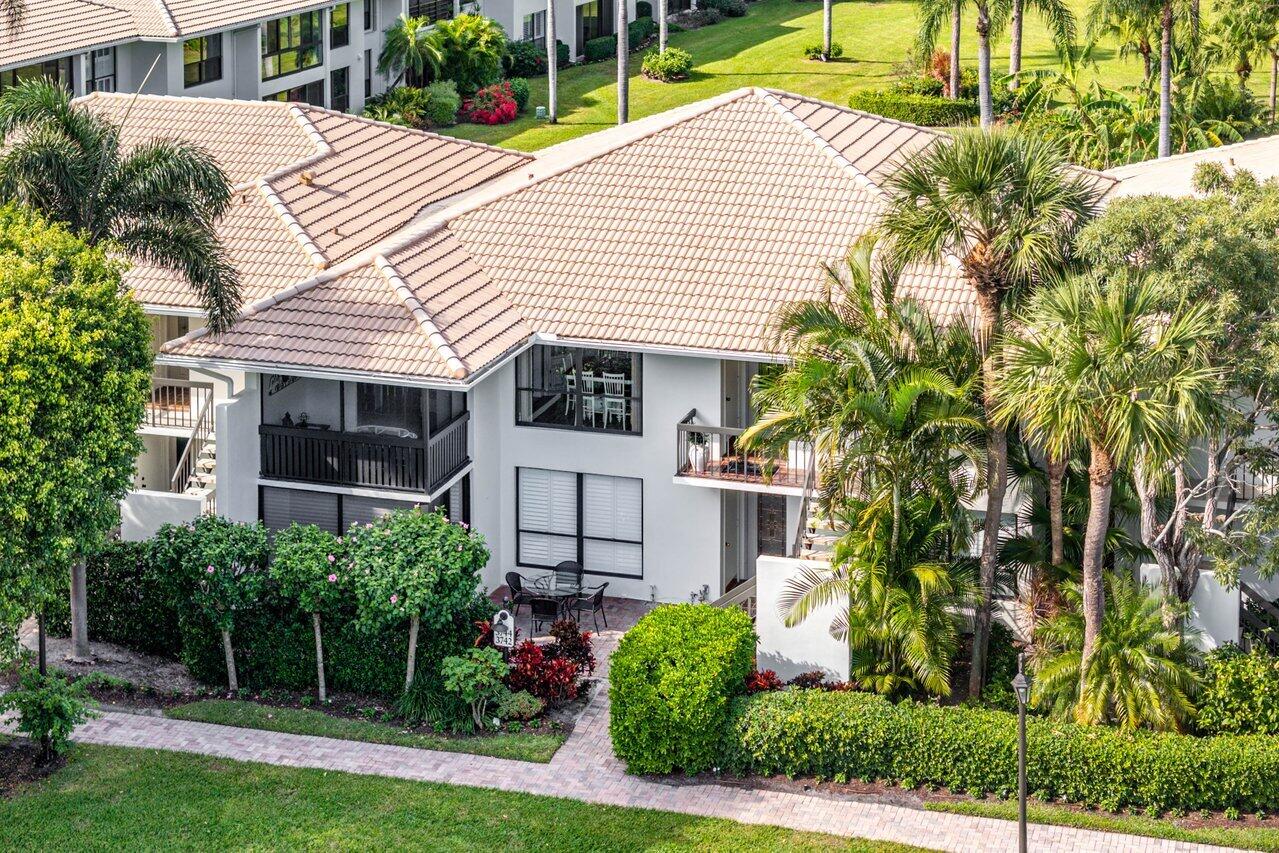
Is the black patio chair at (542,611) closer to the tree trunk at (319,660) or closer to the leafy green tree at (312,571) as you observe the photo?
the tree trunk at (319,660)

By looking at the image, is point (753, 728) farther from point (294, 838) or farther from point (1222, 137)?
point (1222, 137)

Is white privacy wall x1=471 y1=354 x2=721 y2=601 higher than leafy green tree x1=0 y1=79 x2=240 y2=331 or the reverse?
the reverse

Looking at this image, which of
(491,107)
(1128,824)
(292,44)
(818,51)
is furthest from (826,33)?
(1128,824)

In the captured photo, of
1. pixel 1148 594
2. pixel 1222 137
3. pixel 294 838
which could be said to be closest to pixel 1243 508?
pixel 1148 594

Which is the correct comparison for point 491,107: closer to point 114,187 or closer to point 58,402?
point 114,187

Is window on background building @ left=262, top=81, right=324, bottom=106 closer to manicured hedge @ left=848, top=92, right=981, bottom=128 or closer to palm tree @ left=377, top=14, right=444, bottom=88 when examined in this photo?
palm tree @ left=377, top=14, right=444, bottom=88

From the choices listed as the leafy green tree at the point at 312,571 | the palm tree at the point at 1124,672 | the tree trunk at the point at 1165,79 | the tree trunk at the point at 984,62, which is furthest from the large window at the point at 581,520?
the tree trunk at the point at 1165,79

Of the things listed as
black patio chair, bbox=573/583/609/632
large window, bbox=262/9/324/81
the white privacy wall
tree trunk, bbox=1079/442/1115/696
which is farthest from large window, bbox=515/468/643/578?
large window, bbox=262/9/324/81
